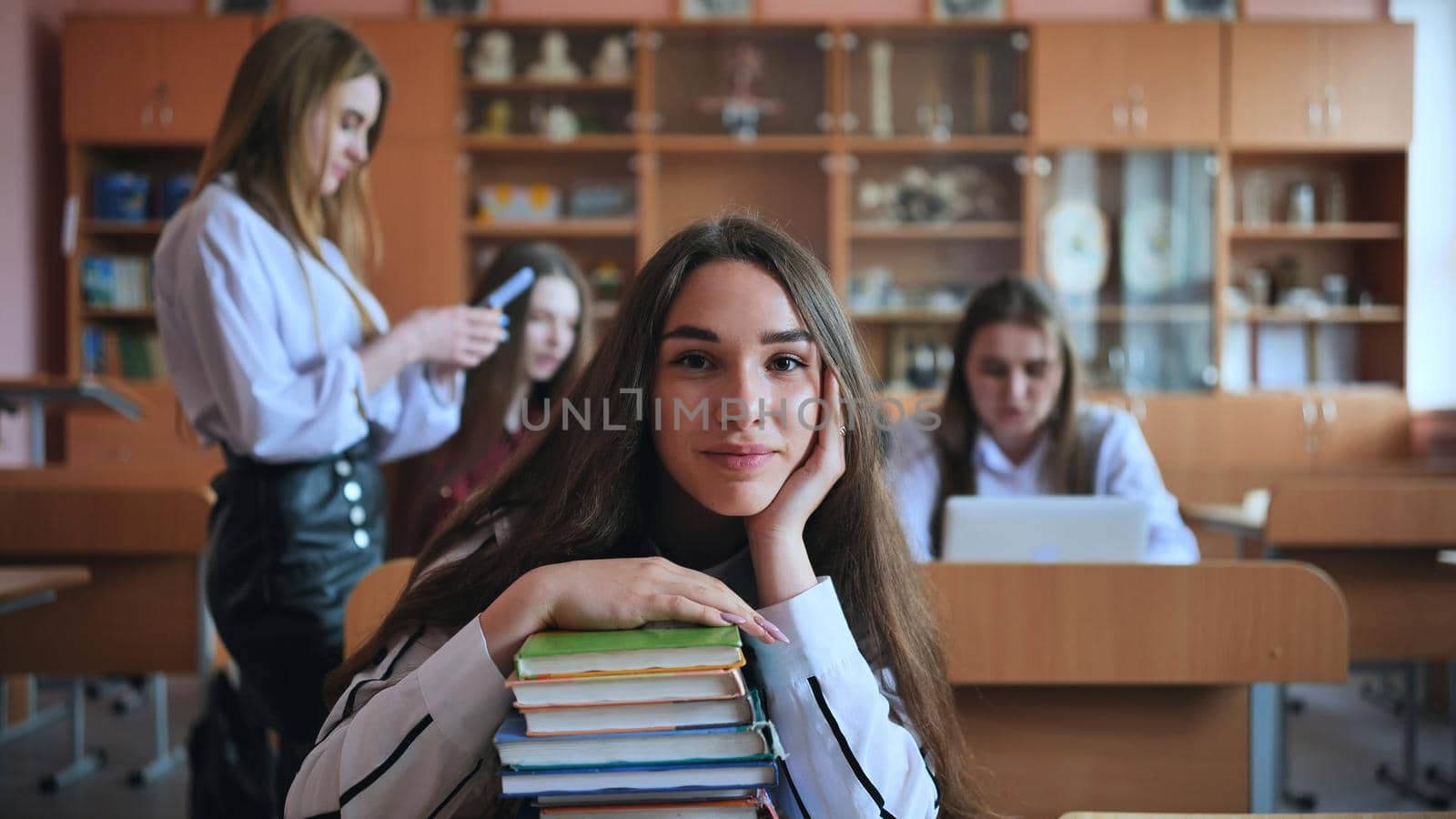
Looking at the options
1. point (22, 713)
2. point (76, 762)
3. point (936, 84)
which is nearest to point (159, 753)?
point (76, 762)

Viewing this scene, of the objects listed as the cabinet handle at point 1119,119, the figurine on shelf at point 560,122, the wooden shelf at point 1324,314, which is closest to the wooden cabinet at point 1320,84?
the cabinet handle at point 1119,119

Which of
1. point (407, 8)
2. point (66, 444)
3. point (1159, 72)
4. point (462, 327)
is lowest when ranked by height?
point (66, 444)

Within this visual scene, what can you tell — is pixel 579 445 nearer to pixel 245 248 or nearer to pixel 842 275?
pixel 245 248

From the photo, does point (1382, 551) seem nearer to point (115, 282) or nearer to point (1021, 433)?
point (1021, 433)

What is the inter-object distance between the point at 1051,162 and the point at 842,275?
3.33ft

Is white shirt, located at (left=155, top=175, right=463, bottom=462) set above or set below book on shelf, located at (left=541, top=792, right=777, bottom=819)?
above

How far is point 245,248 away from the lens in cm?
A: 136

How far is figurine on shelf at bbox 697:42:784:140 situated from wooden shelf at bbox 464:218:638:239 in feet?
1.96

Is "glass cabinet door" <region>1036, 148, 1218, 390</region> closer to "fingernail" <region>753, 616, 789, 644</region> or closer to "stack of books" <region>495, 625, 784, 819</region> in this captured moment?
"fingernail" <region>753, 616, 789, 644</region>

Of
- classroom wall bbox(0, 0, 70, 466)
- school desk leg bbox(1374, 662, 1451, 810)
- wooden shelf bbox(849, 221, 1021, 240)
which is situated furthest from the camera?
wooden shelf bbox(849, 221, 1021, 240)

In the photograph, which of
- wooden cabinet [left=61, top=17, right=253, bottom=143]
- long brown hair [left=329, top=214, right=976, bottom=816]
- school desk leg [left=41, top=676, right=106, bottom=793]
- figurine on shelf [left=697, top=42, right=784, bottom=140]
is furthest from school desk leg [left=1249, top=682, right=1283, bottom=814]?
wooden cabinet [left=61, top=17, right=253, bottom=143]

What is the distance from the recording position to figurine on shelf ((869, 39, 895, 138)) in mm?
4824

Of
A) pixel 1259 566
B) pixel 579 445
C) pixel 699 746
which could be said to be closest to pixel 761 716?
pixel 699 746

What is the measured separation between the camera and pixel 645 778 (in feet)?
2.32
